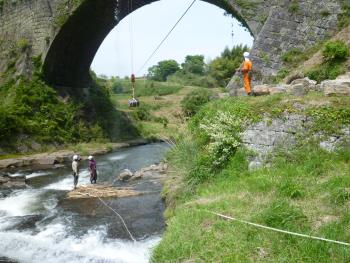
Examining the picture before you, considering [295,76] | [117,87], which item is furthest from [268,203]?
[117,87]

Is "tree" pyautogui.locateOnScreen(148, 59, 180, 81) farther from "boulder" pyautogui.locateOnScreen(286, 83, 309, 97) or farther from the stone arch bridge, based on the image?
"boulder" pyautogui.locateOnScreen(286, 83, 309, 97)

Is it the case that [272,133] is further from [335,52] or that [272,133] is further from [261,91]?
[335,52]

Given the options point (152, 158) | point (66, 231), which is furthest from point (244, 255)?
point (152, 158)

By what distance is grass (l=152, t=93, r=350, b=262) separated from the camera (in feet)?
16.0

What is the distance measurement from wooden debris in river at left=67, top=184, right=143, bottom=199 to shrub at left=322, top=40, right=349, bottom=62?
5895 millimetres

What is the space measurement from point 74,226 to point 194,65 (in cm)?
7240

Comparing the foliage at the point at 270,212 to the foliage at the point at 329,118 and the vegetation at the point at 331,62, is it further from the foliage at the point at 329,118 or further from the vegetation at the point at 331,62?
the vegetation at the point at 331,62

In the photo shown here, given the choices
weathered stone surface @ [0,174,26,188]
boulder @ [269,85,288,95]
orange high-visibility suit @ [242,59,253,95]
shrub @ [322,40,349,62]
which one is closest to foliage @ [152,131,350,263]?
boulder @ [269,85,288,95]

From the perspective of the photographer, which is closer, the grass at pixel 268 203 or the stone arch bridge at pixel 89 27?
the grass at pixel 268 203

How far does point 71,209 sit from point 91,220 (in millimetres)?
1345

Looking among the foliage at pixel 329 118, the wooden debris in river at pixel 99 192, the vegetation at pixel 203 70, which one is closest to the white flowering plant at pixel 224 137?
the foliage at pixel 329 118

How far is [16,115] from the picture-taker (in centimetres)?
2055

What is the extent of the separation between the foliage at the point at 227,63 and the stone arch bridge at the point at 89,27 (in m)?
18.9

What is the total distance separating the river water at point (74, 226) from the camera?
737 cm
